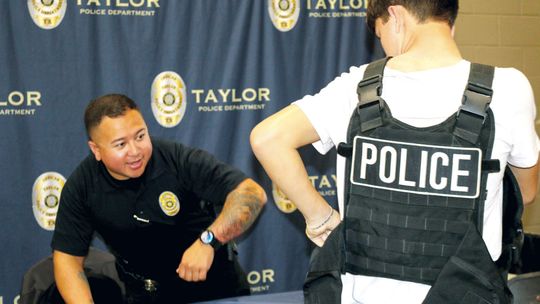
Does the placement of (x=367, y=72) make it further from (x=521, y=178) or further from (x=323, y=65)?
(x=323, y=65)

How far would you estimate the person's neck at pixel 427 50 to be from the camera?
1403 mm

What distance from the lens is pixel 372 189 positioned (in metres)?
1.43

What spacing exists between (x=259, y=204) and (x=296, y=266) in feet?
3.20

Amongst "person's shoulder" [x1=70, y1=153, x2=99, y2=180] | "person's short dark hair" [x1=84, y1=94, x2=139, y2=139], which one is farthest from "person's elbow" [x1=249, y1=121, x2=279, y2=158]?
"person's shoulder" [x1=70, y1=153, x2=99, y2=180]

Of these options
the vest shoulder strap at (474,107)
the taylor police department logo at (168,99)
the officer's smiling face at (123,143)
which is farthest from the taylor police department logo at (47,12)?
the vest shoulder strap at (474,107)

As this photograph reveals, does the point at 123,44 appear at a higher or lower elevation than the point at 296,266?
higher

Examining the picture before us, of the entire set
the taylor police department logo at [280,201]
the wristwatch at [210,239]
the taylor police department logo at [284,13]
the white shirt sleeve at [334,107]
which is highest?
the taylor police department logo at [284,13]

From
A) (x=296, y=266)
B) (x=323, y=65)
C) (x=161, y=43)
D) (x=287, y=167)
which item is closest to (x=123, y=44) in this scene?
(x=161, y=43)

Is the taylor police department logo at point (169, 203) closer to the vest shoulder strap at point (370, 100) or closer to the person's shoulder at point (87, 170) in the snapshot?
the person's shoulder at point (87, 170)

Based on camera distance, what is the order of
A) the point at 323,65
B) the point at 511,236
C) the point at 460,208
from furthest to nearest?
the point at 323,65, the point at 511,236, the point at 460,208

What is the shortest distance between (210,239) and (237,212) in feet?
0.62

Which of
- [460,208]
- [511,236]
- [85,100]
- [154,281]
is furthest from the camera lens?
[85,100]

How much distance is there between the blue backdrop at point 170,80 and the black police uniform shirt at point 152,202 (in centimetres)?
48

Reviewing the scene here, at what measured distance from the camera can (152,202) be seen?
9.92ft
